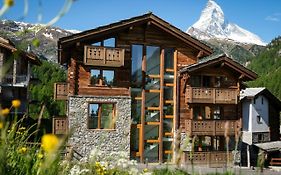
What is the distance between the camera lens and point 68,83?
23.3 m

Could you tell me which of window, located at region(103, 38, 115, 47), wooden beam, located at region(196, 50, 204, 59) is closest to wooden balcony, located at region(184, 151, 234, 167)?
wooden beam, located at region(196, 50, 204, 59)

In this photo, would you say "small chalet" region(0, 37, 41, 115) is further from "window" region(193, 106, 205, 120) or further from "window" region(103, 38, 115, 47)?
"window" region(193, 106, 205, 120)

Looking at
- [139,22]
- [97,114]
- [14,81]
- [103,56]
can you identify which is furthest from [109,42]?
[14,81]

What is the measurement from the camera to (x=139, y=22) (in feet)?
79.8

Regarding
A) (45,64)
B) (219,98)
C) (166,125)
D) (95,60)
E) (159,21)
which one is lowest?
(166,125)

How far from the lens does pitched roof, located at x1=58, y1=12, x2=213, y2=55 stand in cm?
2273

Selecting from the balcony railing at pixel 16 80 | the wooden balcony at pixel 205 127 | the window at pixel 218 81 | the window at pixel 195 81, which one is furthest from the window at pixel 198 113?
the balcony railing at pixel 16 80

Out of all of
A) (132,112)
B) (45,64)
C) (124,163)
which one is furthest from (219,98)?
(45,64)

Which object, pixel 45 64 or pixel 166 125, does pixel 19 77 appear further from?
pixel 45 64

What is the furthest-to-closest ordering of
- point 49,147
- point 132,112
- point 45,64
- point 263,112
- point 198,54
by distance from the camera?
point 45,64 → point 263,112 → point 198,54 → point 132,112 → point 49,147

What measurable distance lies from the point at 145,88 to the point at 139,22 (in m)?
3.90

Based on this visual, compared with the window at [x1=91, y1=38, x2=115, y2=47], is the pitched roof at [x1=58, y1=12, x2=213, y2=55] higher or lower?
higher

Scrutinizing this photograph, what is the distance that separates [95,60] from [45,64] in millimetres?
79243

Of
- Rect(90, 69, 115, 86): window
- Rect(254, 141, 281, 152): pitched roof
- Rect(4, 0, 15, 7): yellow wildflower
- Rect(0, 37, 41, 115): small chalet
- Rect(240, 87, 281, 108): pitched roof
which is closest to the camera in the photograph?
Rect(4, 0, 15, 7): yellow wildflower
